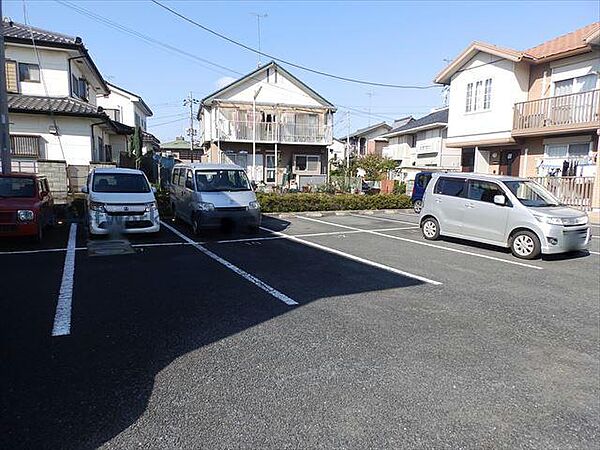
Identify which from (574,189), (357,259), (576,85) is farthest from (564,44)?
(357,259)

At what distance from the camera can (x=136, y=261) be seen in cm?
714

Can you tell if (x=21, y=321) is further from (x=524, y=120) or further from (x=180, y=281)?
(x=524, y=120)

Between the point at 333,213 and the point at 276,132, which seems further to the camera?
the point at 276,132

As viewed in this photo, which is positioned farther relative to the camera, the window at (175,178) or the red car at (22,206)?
the window at (175,178)

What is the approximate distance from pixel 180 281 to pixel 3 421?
11.2 feet

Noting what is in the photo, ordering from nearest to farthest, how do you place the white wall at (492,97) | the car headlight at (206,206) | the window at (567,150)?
1. the car headlight at (206,206)
2. the window at (567,150)
3. the white wall at (492,97)

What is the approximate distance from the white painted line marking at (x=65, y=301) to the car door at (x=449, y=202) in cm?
801

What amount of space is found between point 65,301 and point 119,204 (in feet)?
14.0

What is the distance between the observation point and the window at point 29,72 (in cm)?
1761

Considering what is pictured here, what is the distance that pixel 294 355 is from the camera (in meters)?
3.61

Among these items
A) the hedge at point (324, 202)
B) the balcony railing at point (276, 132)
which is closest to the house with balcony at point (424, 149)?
the balcony railing at point (276, 132)

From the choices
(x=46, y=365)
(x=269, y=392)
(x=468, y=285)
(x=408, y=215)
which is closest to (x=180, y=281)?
(x=46, y=365)

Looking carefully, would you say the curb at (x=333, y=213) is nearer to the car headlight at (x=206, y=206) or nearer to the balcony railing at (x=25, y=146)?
the car headlight at (x=206, y=206)

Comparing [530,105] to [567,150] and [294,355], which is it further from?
[294,355]
